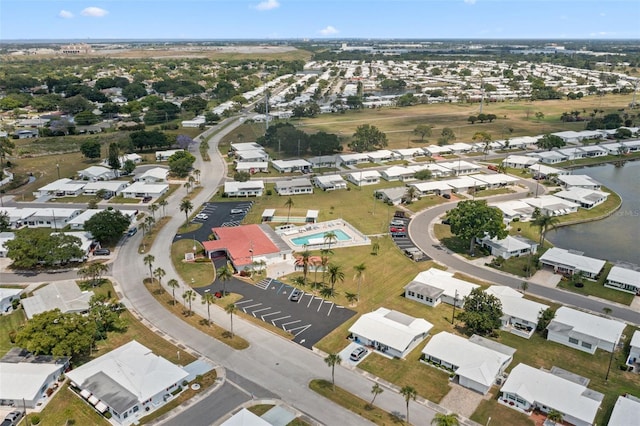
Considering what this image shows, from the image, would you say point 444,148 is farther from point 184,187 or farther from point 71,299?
point 71,299

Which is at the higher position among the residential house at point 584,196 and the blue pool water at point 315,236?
the residential house at point 584,196

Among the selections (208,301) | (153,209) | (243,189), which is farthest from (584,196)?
(153,209)

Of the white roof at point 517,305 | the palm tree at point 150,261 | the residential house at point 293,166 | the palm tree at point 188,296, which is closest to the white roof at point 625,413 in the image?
the white roof at point 517,305

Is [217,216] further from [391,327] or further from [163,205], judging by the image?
[391,327]

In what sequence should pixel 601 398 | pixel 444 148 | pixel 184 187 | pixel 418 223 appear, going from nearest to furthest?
pixel 601 398 < pixel 418 223 < pixel 184 187 < pixel 444 148

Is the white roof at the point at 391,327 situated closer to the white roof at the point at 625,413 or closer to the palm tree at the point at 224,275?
the palm tree at the point at 224,275

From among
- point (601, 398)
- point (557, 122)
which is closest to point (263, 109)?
point (557, 122)
